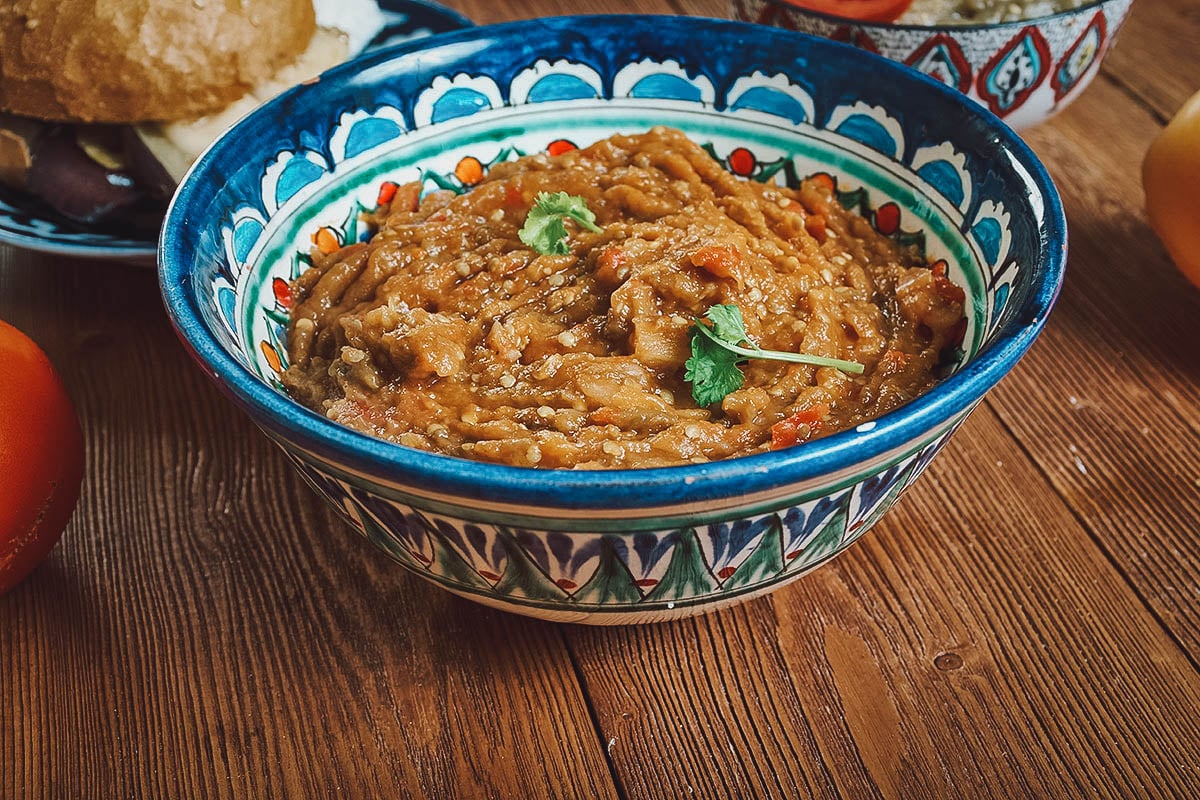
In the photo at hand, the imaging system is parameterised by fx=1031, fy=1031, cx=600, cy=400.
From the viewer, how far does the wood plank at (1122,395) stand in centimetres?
207

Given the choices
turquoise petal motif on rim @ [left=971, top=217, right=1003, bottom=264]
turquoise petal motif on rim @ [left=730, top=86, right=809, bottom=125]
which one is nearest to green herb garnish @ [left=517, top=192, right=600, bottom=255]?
turquoise petal motif on rim @ [left=730, top=86, right=809, bottom=125]

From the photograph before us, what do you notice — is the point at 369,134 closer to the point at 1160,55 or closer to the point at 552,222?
the point at 552,222

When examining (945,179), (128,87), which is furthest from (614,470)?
(128,87)

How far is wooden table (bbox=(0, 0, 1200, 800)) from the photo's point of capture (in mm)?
1703

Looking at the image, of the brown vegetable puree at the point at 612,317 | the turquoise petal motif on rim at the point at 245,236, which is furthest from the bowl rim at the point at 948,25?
the turquoise petal motif on rim at the point at 245,236

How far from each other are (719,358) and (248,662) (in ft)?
3.35

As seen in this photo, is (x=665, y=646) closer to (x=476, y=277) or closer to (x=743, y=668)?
(x=743, y=668)

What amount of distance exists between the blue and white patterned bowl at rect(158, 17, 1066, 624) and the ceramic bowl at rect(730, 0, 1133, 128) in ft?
1.67

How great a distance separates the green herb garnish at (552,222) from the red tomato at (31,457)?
969 millimetres

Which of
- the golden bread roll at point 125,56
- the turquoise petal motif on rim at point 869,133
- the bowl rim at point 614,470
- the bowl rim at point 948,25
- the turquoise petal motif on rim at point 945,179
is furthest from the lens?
the bowl rim at point 948,25

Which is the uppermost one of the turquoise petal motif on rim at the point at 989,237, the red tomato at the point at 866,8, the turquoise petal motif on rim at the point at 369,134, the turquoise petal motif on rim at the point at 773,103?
the turquoise petal motif on rim at the point at 989,237

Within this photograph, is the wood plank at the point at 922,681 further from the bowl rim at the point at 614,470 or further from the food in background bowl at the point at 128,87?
the food in background bowl at the point at 128,87

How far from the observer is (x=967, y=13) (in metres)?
2.98

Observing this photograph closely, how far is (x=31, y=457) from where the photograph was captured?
6.23 ft
